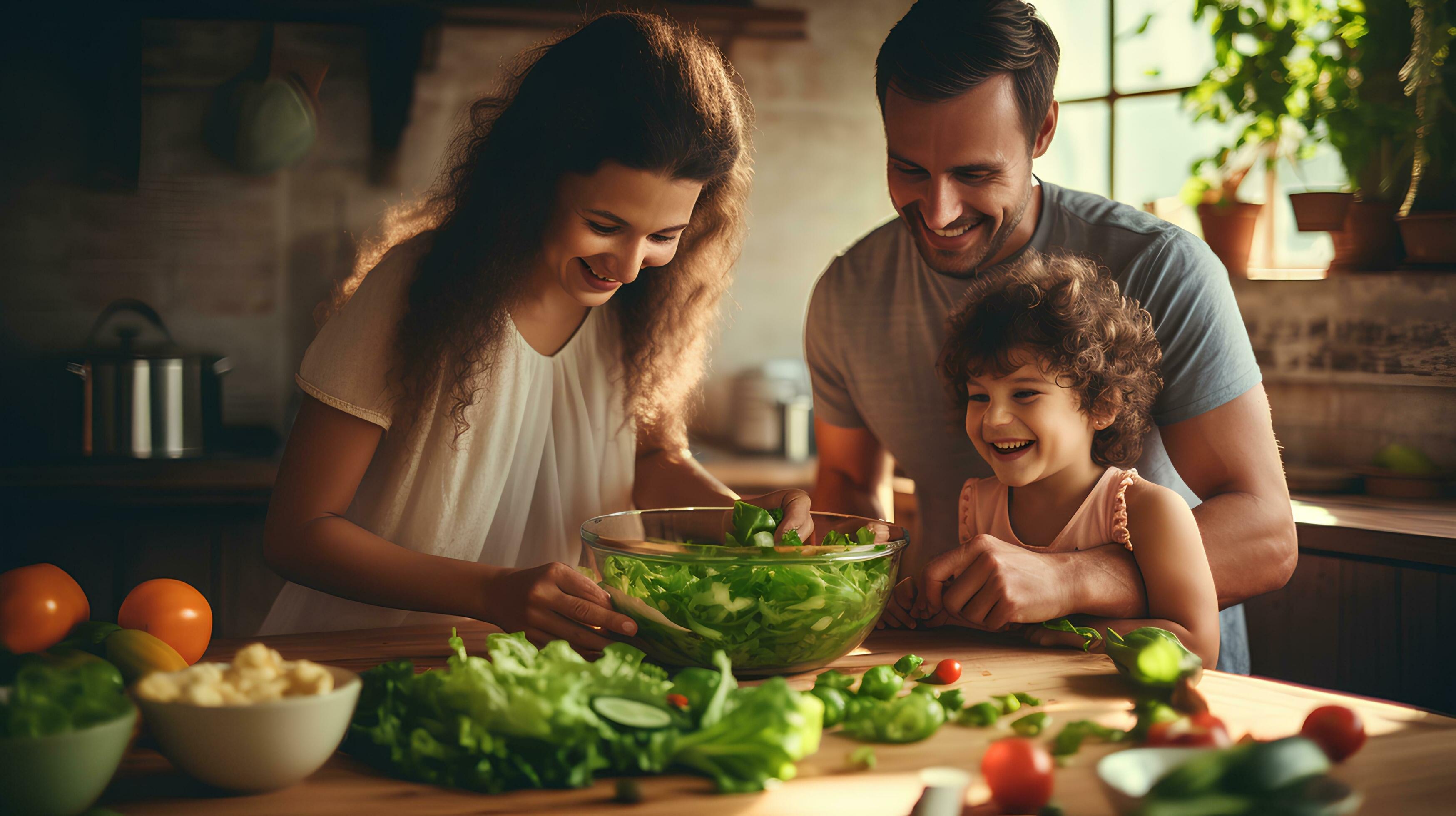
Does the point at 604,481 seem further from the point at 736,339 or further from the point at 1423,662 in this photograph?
the point at 736,339

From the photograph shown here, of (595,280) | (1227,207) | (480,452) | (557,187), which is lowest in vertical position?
(480,452)

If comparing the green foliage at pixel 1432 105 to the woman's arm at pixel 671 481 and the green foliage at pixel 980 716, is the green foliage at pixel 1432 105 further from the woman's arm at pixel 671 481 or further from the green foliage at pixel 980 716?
the green foliage at pixel 980 716

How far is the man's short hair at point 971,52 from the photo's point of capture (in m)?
1.54

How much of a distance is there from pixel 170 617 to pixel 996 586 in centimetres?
90

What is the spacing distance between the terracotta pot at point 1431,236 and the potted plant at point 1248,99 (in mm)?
334

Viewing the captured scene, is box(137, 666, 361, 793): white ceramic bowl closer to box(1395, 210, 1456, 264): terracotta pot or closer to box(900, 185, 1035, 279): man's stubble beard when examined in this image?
box(900, 185, 1035, 279): man's stubble beard

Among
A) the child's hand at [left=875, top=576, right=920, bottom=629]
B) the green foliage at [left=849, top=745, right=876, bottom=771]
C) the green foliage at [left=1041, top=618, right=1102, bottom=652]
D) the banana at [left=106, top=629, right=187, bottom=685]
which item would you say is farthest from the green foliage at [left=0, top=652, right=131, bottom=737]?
the green foliage at [left=1041, top=618, right=1102, bottom=652]

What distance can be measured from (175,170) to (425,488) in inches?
96.9

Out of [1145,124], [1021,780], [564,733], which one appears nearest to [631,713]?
[564,733]

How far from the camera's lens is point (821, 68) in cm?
391

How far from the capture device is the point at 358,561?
1379 mm

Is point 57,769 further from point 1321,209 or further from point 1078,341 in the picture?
point 1321,209

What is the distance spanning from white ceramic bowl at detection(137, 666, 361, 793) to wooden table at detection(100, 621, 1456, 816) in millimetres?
25

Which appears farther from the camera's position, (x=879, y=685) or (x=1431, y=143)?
(x=1431, y=143)
